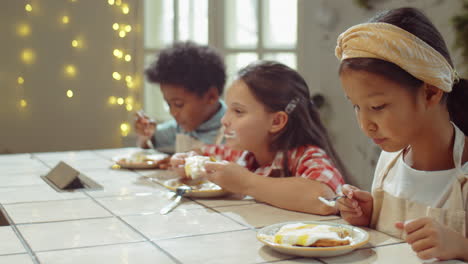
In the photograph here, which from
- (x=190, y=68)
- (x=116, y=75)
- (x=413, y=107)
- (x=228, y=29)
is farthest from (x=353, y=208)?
(x=116, y=75)

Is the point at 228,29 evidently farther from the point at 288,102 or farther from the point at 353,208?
the point at 353,208

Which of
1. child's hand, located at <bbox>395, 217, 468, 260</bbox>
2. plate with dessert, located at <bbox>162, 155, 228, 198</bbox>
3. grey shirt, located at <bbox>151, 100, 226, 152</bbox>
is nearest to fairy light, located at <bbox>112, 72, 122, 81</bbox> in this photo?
grey shirt, located at <bbox>151, 100, 226, 152</bbox>

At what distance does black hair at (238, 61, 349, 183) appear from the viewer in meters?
1.77

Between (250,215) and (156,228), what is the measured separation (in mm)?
244

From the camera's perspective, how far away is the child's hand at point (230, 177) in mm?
1637

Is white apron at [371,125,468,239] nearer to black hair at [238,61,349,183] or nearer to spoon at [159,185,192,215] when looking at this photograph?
black hair at [238,61,349,183]

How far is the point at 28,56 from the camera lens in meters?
3.99

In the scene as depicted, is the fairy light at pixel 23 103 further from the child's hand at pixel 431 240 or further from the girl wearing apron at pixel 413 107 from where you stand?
the child's hand at pixel 431 240

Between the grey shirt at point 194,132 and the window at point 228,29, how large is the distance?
964 millimetres

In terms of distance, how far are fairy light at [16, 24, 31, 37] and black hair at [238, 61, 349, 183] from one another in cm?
257

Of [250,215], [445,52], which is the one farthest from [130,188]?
[445,52]

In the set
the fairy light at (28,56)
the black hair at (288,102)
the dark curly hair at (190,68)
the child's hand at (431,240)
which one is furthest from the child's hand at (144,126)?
the child's hand at (431,240)

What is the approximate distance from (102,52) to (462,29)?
2328 mm

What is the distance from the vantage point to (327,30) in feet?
11.5
